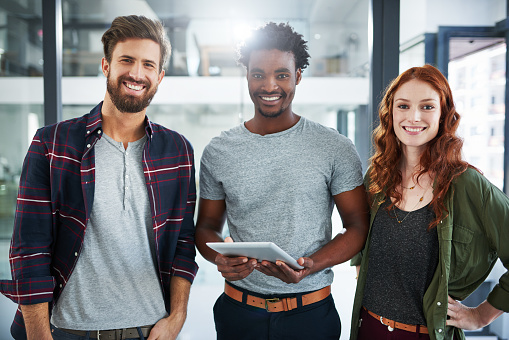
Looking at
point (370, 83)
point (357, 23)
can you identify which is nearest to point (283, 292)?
point (370, 83)

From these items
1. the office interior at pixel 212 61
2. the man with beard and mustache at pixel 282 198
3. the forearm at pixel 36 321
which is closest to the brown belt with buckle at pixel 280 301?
the man with beard and mustache at pixel 282 198

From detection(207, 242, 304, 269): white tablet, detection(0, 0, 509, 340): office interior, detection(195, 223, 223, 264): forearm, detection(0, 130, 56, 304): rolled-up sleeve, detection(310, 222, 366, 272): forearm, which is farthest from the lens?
detection(0, 0, 509, 340): office interior

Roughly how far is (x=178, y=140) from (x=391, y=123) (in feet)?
2.81

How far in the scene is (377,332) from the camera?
63.9 inches

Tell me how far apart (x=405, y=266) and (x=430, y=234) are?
149 millimetres

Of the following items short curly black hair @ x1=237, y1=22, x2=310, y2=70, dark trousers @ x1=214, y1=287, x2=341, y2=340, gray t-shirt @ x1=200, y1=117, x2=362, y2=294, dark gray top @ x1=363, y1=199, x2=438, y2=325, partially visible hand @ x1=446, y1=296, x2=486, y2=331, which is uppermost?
short curly black hair @ x1=237, y1=22, x2=310, y2=70

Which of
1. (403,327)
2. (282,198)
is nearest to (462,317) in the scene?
(403,327)

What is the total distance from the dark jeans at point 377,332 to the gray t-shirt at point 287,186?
0.69 ft

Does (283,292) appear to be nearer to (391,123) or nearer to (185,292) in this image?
(185,292)

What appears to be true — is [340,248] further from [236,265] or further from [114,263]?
[114,263]

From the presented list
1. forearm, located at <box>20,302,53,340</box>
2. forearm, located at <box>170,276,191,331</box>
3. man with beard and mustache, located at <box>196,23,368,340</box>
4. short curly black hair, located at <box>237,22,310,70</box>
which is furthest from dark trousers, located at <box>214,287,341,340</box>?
short curly black hair, located at <box>237,22,310,70</box>

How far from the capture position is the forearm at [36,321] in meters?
1.45

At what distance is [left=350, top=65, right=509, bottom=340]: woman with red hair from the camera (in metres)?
1.54

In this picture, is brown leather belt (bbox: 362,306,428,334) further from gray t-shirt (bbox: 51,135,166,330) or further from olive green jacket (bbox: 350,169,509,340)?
gray t-shirt (bbox: 51,135,166,330)
